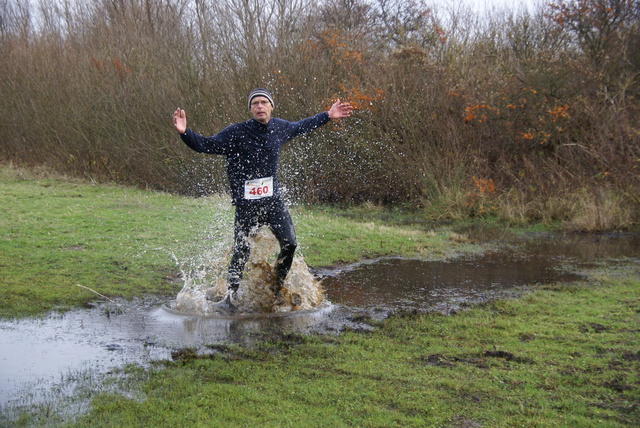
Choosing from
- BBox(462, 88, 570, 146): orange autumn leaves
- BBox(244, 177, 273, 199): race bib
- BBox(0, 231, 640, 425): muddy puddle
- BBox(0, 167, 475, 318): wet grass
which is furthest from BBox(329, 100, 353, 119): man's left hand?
BBox(462, 88, 570, 146): orange autumn leaves

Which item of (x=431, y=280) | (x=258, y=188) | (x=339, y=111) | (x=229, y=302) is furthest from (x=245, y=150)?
(x=431, y=280)

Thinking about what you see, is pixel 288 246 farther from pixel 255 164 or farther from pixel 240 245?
pixel 255 164

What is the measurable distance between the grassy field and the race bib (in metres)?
1.45

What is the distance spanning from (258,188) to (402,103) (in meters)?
12.7

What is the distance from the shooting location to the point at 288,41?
20.6m

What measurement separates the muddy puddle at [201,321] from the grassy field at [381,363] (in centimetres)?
31

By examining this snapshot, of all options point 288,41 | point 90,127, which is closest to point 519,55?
point 288,41

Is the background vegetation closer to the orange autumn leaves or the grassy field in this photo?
the orange autumn leaves

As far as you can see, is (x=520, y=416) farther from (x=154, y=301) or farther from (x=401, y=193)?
(x=401, y=193)

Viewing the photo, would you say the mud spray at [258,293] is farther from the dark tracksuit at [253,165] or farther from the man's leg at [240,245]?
the dark tracksuit at [253,165]

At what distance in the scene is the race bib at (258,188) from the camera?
6.95m

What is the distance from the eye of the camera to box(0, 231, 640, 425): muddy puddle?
5.04 metres

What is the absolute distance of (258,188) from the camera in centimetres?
695

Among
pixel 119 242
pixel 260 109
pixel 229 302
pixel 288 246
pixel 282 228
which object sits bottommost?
pixel 229 302
